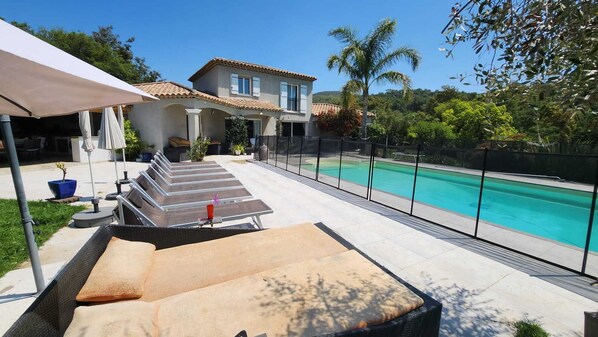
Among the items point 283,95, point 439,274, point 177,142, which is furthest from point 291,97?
point 439,274

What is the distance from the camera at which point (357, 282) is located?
7.20ft

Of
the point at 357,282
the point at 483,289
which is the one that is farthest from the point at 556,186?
the point at 357,282

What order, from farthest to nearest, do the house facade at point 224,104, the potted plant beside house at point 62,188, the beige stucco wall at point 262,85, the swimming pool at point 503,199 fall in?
the beige stucco wall at point 262,85, the house facade at point 224,104, the swimming pool at point 503,199, the potted plant beside house at point 62,188

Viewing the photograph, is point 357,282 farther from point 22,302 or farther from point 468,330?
point 22,302

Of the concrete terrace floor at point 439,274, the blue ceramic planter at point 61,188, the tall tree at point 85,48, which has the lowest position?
the concrete terrace floor at point 439,274

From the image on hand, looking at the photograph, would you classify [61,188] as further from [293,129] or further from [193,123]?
[293,129]

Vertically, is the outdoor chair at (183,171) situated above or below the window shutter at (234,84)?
below

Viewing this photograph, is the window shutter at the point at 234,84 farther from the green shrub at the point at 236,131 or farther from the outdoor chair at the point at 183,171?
the outdoor chair at the point at 183,171

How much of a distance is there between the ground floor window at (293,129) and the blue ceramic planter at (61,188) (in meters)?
16.7

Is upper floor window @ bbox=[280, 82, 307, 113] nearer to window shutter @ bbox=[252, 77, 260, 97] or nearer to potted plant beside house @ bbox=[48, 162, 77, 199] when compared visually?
window shutter @ bbox=[252, 77, 260, 97]

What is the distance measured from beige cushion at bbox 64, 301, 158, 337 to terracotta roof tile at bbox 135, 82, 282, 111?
13.5 metres

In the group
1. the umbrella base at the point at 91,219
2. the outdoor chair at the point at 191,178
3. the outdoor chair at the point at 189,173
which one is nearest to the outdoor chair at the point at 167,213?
the umbrella base at the point at 91,219

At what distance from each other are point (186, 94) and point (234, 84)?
5690mm

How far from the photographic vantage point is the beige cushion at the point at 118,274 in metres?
1.92
